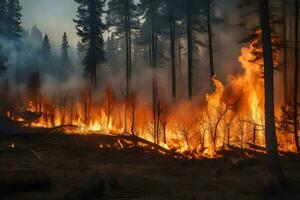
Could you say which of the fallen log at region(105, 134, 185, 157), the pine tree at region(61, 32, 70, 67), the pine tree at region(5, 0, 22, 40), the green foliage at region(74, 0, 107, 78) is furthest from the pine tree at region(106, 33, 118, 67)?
the fallen log at region(105, 134, 185, 157)

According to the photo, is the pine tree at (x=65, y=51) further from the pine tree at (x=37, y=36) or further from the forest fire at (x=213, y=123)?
the forest fire at (x=213, y=123)

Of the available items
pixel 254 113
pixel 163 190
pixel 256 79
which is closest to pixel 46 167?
pixel 163 190

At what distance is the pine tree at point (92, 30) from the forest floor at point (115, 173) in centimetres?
1514

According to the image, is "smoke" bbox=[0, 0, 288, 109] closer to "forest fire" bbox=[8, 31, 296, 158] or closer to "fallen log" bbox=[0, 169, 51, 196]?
"forest fire" bbox=[8, 31, 296, 158]

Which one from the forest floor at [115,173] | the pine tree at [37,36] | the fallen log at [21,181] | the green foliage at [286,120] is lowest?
the forest floor at [115,173]

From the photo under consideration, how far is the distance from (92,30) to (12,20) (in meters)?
20.5

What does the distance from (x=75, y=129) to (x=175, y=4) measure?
14788 mm

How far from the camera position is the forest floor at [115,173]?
12.2 meters

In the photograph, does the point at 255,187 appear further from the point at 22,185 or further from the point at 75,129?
the point at 75,129

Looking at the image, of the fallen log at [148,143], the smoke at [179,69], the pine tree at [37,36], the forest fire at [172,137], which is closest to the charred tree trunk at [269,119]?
the forest fire at [172,137]

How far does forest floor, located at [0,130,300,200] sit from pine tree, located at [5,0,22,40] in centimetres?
3332

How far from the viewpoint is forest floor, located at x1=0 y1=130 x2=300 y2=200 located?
12.2 m

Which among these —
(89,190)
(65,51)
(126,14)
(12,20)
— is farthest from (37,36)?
(89,190)

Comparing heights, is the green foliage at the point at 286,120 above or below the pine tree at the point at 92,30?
below
